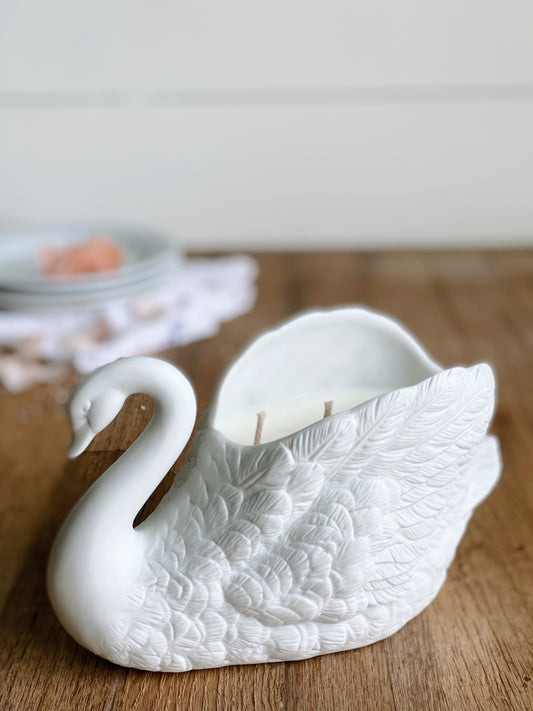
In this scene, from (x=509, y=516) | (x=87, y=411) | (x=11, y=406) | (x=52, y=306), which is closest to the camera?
(x=87, y=411)

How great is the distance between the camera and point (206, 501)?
49cm

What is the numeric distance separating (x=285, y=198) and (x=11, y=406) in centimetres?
92

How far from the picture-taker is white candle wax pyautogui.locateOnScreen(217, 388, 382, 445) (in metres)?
0.56

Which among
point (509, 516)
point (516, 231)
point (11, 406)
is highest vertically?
point (509, 516)

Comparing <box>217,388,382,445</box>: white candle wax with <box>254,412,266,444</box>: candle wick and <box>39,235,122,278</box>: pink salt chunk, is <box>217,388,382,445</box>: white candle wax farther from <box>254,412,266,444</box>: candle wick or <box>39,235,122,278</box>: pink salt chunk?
<box>39,235,122,278</box>: pink salt chunk

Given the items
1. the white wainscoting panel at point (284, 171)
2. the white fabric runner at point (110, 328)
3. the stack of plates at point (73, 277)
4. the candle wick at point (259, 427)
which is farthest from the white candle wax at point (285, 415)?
the white wainscoting panel at point (284, 171)

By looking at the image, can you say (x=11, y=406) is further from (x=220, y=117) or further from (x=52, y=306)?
(x=220, y=117)

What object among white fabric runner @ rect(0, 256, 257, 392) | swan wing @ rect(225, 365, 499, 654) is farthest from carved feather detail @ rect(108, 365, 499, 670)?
white fabric runner @ rect(0, 256, 257, 392)

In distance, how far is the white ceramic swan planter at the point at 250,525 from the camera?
48 centimetres

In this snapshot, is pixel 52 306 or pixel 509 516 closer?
pixel 509 516

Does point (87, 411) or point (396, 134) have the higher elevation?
point (87, 411)

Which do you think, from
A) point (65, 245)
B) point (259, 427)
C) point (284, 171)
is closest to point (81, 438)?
point (259, 427)

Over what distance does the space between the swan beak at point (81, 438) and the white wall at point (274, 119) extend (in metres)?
1.29

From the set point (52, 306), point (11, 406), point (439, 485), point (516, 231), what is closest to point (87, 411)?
point (439, 485)
